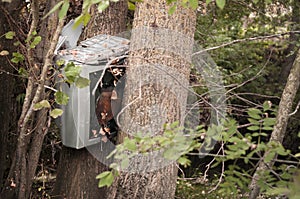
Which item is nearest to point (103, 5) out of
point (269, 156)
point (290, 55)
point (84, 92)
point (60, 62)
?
point (269, 156)

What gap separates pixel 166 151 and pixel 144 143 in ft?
0.46

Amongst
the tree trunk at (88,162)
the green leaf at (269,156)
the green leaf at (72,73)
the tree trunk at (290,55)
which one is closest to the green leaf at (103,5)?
the green leaf at (269,156)

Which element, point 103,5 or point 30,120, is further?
point 30,120

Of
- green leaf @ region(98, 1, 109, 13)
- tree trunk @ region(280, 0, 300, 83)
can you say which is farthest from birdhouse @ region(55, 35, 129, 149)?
tree trunk @ region(280, 0, 300, 83)

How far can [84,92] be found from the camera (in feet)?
11.9

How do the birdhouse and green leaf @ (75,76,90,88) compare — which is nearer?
green leaf @ (75,76,90,88)

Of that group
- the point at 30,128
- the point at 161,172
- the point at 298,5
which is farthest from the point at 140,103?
the point at 298,5

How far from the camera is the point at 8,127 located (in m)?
4.00

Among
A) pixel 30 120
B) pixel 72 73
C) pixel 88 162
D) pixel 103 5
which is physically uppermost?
pixel 103 5

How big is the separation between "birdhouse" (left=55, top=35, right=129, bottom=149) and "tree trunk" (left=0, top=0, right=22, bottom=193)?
0.36 meters

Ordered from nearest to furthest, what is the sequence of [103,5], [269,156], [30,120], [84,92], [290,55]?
[103,5] < [269,156] < [84,92] < [30,120] < [290,55]

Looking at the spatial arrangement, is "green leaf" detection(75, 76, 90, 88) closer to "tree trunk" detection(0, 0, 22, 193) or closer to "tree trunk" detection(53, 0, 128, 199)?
"tree trunk" detection(0, 0, 22, 193)

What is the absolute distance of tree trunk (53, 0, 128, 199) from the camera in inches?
165

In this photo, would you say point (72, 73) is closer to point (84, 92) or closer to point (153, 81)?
point (84, 92)
